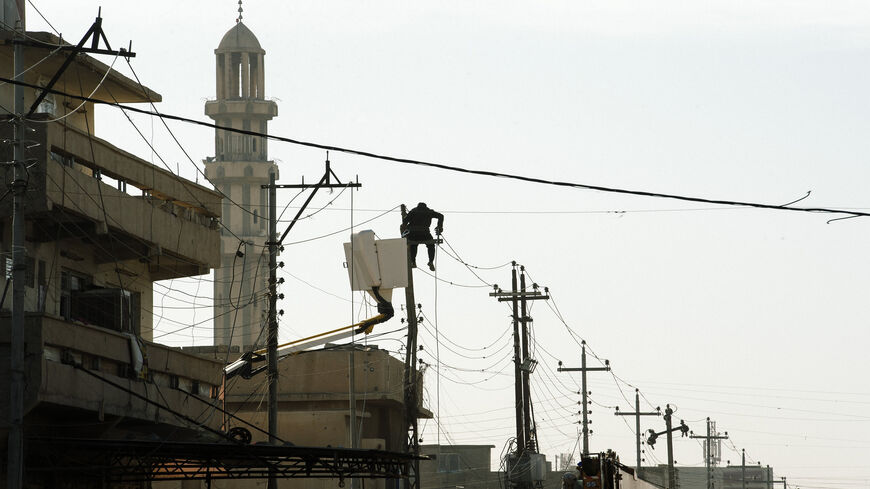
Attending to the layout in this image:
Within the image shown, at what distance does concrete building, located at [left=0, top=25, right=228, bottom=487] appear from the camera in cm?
2717

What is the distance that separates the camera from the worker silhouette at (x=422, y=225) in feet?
112

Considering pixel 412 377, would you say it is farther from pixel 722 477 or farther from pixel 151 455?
pixel 722 477

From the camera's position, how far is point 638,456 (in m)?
78.2

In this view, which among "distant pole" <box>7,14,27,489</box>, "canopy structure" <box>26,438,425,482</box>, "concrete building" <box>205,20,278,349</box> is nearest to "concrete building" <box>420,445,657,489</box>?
"concrete building" <box>205,20,278,349</box>

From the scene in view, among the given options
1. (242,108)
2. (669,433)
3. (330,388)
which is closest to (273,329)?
(330,388)

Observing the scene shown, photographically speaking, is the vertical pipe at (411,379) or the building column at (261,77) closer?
the vertical pipe at (411,379)

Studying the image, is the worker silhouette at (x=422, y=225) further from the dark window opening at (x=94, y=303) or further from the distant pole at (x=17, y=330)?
A: the distant pole at (x=17, y=330)

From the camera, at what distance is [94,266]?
33.6 meters

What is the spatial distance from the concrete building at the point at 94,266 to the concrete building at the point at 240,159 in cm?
6633

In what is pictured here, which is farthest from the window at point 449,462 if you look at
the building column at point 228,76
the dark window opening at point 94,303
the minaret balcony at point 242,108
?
the dark window opening at point 94,303

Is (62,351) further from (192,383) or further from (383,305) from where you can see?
(383,305)

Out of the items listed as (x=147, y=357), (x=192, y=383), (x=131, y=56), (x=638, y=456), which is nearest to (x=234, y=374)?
(x=192, y=383)

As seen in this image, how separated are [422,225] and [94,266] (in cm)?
790

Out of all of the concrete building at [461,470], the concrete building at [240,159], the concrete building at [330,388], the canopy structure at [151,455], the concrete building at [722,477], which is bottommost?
the concrete building at [722,477]
